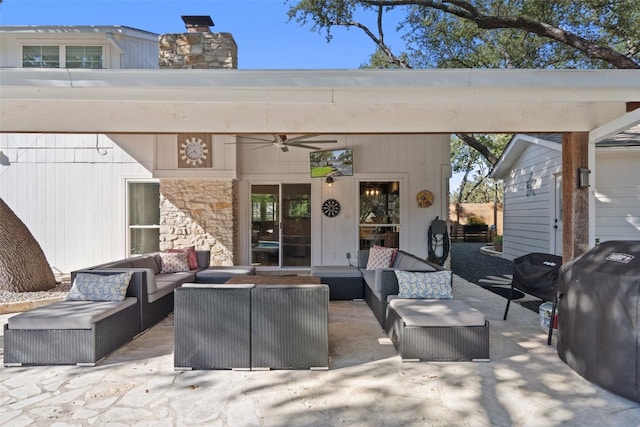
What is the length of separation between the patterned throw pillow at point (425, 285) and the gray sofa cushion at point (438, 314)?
0.68ft

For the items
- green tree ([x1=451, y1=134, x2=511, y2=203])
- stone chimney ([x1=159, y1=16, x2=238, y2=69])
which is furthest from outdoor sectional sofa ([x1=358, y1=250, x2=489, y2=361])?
green tree ([x1=451, y1=134, x2=511, y2=203])

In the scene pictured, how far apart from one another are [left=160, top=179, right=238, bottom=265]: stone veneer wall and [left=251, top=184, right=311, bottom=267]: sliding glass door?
27.5 inches

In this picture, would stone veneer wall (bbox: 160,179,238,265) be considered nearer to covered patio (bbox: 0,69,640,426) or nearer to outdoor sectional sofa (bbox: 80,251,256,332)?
outdoor sectional sofa (bbox: 80,251,256,332)

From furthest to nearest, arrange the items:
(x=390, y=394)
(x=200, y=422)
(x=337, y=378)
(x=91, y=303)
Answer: (x=91, y=303)
(x=337, y=378)
(x=390, y=394)
(x=200, y=422)

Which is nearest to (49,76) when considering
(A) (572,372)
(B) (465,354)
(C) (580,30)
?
(B) (465,354)

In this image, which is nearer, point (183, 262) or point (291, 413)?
point (291, 413)

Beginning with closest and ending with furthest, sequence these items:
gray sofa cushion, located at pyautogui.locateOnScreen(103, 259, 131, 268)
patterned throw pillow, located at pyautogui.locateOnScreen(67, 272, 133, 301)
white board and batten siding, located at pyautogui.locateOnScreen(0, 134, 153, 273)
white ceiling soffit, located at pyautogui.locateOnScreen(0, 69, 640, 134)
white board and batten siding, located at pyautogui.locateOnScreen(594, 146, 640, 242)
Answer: white ceiling soffit, located at pyautogui.locateOnScreen(0, 69, 640, 134)
patterned throw pillow, located at pyautogui.locateOnScreen(67, 272, 133, 301)
gray sofa cushion, located at pyautogui.locateOnScreen(103, 259, 131, 268)
white board and batten siding, located at pyautogui.locateOnScreen(594, 146, 640, 242)
white board and batten siding, located at pyautogui.locateOnScreen(0, 134, 153, 273)

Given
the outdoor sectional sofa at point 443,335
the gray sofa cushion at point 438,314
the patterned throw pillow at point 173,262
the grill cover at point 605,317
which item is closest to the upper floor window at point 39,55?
the patterned throw pillow at point 173,262

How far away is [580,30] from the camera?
998 centimetres

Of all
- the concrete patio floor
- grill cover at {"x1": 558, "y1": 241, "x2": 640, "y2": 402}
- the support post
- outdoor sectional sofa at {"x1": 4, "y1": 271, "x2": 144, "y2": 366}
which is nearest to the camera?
the concrete patio floor

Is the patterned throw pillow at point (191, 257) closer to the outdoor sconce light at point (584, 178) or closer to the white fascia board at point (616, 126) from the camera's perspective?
the outdoor sconce light at point (584, 178)

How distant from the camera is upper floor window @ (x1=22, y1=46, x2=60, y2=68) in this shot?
29.6 ft

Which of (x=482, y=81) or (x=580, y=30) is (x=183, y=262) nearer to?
(x=482, y=81)

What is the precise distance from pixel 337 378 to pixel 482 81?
272cm
